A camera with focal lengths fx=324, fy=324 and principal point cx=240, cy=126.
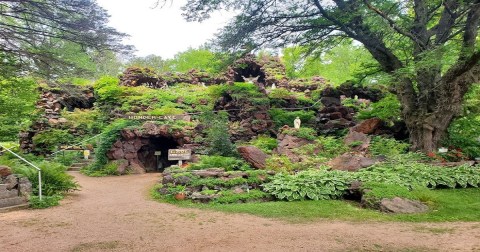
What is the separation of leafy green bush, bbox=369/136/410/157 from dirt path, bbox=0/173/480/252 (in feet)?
18.4

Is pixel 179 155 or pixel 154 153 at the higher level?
pixel 179 155

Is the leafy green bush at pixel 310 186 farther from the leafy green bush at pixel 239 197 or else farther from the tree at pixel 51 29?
the tree at pixel 51 29

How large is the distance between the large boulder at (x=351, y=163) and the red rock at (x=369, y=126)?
350 cm

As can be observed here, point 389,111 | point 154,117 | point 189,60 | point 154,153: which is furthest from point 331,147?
point 189,60

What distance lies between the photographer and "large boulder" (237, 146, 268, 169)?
1052 centimetres

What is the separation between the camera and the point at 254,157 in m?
10.8

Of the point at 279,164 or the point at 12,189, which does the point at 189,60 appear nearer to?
the point at 279,164

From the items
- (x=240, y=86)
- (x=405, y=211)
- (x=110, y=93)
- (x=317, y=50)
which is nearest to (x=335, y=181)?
(x=405, y=211)

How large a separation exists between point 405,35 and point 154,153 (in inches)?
495

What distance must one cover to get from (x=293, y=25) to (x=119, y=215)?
29.2 feet

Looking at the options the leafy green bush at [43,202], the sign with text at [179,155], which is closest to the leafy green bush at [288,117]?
the sign with text at [179,155]

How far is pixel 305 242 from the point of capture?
4.93 m

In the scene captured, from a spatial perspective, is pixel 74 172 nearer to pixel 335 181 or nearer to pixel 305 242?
pixel 335 181

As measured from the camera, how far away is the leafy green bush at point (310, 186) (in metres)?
8.17
